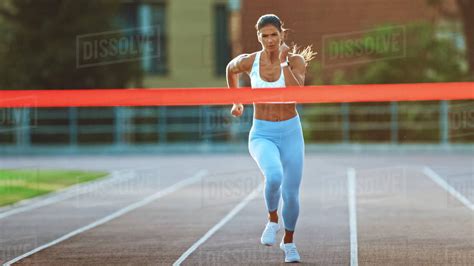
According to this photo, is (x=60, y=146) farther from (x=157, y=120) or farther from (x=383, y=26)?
(x=383, y=26)

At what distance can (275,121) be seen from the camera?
8.20m

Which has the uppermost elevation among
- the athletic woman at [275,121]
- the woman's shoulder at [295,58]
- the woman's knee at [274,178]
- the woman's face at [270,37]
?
the woman's face at [270,37]

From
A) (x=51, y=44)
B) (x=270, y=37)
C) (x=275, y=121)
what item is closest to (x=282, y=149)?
(x=275, y=121)

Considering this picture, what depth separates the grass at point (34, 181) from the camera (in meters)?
17.3

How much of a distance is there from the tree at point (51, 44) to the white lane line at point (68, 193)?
36.2 ft

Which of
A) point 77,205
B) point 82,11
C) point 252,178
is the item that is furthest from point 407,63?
point 77,205

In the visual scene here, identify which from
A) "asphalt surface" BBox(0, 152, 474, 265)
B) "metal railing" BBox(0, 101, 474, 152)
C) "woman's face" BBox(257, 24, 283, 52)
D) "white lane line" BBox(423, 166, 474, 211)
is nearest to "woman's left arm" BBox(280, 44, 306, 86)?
"woman's face" BBox(257, 24, 283, 52)

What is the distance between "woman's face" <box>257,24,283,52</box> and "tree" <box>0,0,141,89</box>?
2614cm

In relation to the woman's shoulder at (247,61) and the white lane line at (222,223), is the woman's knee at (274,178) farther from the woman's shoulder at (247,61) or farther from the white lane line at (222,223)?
the white lane line at (222,223)

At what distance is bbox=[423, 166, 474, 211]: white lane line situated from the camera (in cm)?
1472

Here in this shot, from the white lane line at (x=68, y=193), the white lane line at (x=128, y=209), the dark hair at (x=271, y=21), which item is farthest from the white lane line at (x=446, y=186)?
the dark hair at (x=271, y=21)

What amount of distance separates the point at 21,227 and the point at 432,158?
55.8 feet

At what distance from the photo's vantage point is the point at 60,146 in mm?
33719

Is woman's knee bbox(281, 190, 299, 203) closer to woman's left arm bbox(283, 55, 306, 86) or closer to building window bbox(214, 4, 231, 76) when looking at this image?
woman's left arm bbox(283, 55, 306, 86)
